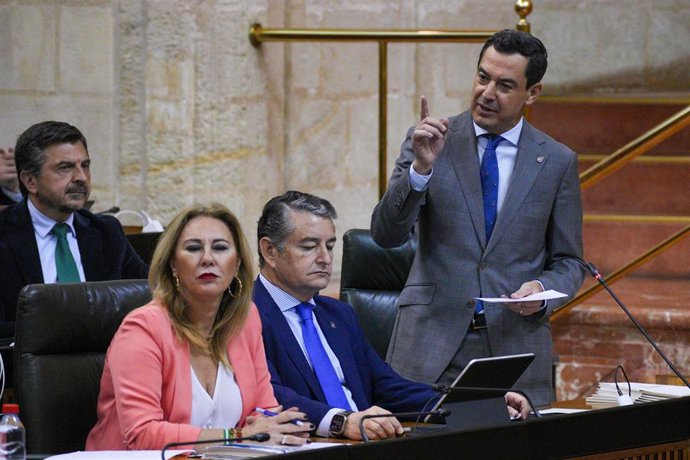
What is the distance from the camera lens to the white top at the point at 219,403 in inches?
125

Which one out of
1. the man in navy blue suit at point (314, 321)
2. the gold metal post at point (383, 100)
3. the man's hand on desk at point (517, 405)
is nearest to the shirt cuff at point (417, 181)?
the man in navy blue suit at point (314, 321)

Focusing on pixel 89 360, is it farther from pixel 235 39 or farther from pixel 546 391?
pixel 235 39

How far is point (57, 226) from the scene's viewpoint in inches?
179

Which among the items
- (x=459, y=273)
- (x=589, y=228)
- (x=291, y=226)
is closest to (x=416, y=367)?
(x=459, y=273)

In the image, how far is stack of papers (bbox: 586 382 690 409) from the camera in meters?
3.36

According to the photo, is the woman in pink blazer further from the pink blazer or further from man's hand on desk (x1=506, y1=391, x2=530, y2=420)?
man's hand on desk (x1=506, y1=391, x2=530, y2=420)

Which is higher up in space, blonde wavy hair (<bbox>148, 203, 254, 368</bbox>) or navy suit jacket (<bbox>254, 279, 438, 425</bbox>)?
blonde wavy hair (<bbox>148, 203, 254, 368</bbox>)

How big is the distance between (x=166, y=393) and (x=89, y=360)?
0.36 m

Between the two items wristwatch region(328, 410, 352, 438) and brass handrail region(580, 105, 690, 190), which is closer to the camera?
wristwatch region(328, 410, 352, 438)

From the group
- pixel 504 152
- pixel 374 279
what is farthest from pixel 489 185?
pixel 374 279

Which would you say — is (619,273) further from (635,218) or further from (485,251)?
(485,251)

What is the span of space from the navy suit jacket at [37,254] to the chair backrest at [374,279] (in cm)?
72

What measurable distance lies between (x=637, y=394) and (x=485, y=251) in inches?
22.0

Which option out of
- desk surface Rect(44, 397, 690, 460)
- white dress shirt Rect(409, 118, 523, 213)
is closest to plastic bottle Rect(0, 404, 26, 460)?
desk surface Rect(44, 397, 690, 460)
